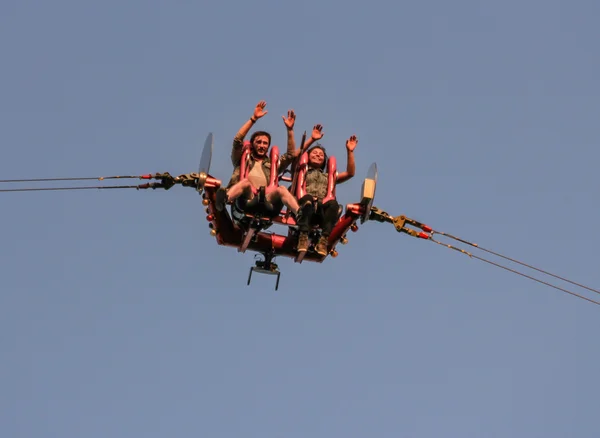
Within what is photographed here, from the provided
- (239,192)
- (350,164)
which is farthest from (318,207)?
(350,164)

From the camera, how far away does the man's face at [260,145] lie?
71.9 ft

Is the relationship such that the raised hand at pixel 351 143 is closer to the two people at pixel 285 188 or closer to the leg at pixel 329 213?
the two people at pixel 285 188

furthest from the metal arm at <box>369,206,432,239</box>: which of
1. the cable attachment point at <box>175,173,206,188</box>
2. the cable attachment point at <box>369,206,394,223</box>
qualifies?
the cable attachment point at <box>175,173,206,188</box>

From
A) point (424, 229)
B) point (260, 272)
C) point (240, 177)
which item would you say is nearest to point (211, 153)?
point (240, 177)

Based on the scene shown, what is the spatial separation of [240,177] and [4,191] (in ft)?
11.4

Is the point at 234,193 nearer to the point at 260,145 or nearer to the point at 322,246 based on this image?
the point at 260,145

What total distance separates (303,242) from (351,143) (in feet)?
6.16

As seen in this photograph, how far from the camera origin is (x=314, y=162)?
22062 mm

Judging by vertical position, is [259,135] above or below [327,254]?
above

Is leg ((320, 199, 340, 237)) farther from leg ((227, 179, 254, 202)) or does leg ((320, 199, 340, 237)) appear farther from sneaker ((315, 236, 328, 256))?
leg ((227, 179, 254, 202))

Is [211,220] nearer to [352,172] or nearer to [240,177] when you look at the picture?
[240,177]

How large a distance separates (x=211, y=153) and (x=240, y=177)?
581mm

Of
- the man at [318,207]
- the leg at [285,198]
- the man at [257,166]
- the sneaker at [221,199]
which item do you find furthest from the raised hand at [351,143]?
the sneaker at [221,199]

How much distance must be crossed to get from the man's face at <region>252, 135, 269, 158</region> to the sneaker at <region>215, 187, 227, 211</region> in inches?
49.3
